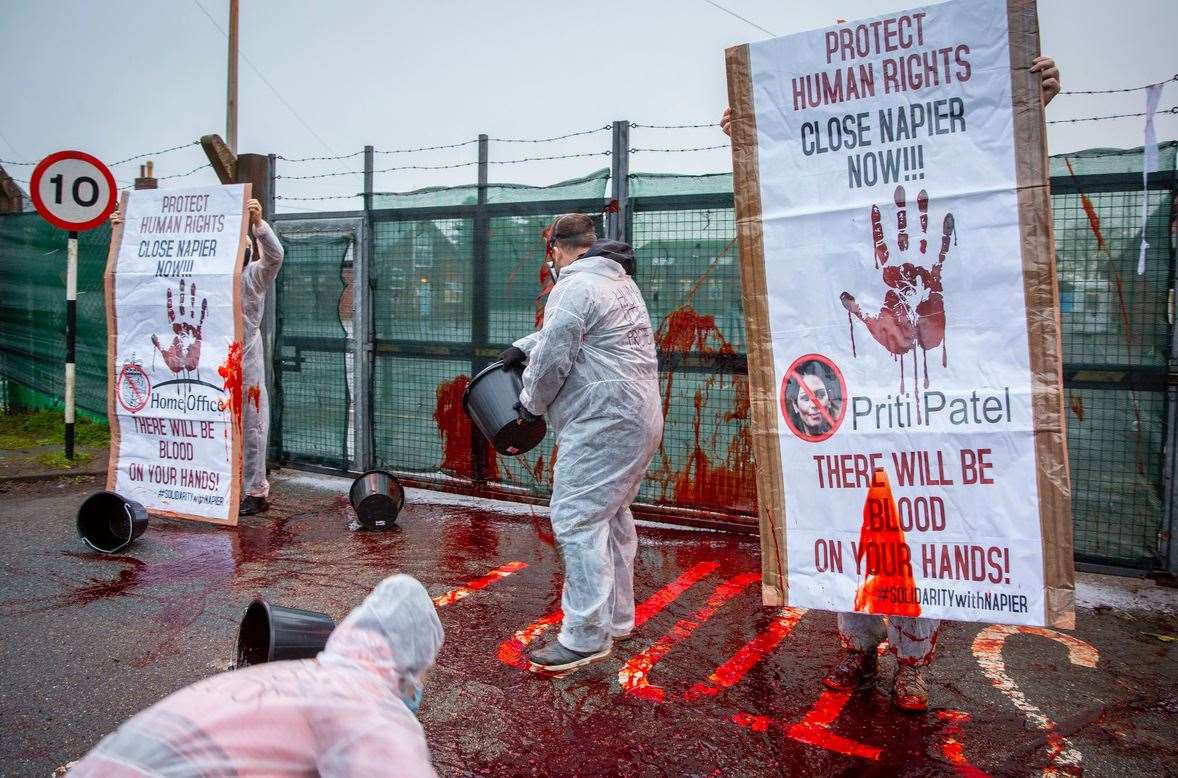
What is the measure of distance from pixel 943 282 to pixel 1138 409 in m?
2.55

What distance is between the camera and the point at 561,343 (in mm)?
3807

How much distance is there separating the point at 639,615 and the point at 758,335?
5.96 ft

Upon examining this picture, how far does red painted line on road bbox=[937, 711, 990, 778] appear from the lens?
2977 millimetres

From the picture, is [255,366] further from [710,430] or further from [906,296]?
[906,296]

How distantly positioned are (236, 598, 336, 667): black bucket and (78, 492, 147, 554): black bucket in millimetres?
3019

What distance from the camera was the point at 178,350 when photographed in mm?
6168

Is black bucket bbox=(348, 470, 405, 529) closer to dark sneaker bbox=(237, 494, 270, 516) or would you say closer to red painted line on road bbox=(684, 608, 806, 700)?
dark sneaker bbox=(237, 494, 270, 516)

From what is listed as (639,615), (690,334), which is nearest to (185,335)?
(690,334)

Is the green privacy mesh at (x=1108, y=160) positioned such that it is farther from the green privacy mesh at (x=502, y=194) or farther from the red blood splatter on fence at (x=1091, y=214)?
the green privacy mesh at (x=502, y=194)

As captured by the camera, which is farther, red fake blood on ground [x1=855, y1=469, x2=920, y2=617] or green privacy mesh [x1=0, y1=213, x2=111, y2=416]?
green privacy mesh [x1=0, y1=213, x2=111, y2=416]

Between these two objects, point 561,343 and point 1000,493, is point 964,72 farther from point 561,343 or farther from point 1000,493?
point 561,343

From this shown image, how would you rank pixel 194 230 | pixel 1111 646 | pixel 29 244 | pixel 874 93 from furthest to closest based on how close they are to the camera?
pixel 29 244, pixel 194 230, pixel 1111 646, pixel 874 93

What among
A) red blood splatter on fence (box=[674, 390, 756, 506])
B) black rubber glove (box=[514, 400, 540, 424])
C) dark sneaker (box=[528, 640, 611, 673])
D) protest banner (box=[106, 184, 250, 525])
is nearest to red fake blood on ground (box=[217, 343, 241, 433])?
protest banner (box=[106, 184, 250, 525])

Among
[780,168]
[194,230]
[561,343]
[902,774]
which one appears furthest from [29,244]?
[902,774]
